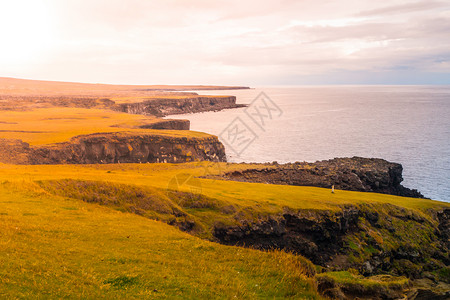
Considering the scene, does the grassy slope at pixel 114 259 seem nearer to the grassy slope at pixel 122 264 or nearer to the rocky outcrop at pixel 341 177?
the grassy slope at pixel 122 264

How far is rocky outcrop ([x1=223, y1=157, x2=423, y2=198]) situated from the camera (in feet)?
174

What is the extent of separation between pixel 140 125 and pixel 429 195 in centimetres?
6479

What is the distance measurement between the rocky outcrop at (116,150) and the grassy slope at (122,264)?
37.9 metres

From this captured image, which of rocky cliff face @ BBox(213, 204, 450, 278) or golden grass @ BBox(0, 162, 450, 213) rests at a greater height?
golden grass @ BBox(0, 162, 450, 213)

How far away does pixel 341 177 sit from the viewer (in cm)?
5606

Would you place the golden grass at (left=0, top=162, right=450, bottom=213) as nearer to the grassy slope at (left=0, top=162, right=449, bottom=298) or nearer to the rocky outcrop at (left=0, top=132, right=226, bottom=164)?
the grassy slope at (left=0, top=162, right=449, bottom=298)

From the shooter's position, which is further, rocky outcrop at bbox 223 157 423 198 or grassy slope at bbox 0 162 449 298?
rocky outcrop at bbox 223 157 423 198

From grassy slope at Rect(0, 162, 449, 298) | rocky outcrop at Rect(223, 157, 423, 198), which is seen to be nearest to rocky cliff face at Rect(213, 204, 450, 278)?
grassy slope at Rect(0, 162, 449, 298)

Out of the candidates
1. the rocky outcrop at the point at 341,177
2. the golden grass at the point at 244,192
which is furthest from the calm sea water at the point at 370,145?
the golden grass at the point at 244,192

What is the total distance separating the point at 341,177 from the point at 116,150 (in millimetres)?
39852

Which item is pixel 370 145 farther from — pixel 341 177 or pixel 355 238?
pixel 355 238

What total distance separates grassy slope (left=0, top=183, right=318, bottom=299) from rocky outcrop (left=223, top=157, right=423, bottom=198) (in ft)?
106

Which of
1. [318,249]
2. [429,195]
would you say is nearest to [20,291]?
[318,249]

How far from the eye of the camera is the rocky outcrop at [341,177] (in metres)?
52.9
